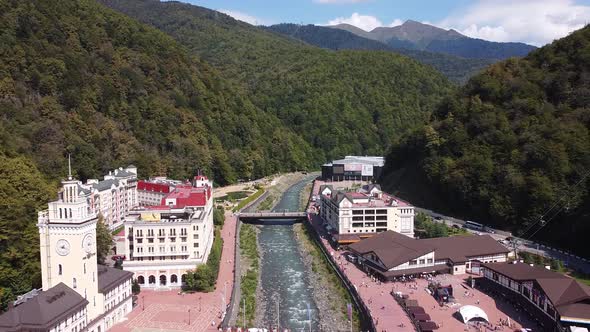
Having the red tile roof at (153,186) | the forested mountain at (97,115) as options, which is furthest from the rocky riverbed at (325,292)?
the forested mountain at (97,115)

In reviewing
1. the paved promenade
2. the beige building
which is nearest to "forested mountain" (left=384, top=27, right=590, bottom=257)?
the beige building

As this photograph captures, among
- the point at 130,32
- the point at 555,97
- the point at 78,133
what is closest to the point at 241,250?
the point at 78,133

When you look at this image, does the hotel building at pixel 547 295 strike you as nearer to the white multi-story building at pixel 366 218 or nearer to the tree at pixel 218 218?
the white multi-story building at pixel 366 218

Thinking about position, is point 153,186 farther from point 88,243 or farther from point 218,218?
point 88,243

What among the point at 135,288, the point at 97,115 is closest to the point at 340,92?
the point at 97,115

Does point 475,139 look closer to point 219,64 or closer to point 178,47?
point 178,47

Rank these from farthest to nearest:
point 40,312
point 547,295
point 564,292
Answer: point 547,295, point 564,292, point 40,312

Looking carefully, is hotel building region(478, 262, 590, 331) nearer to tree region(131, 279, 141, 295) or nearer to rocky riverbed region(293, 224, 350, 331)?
rocky riverbed region(293, 224, 350, 331)
